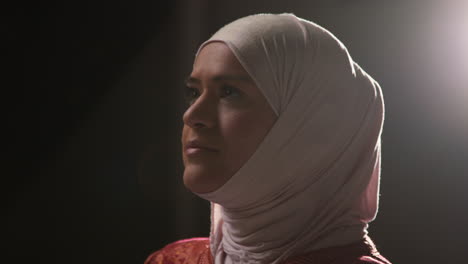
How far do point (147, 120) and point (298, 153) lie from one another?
101 cm

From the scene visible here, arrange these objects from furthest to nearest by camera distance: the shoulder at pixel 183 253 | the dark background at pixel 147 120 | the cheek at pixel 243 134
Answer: the dark background at pixel 147 120
the shoulder at pixel 183 253
the cheek at pixel 243 134

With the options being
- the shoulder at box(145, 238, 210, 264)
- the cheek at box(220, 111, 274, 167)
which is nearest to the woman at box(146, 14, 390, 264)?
the cheek at box(220, 111, 274, 167)

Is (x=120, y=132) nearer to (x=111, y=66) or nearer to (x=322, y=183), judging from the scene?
(x=111, y=66)

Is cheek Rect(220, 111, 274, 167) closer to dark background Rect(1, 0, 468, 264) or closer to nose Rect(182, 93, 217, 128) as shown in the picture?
nose Rect(182, 93, 217, 128)

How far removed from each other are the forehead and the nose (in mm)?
65

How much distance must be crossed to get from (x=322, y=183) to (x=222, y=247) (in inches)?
13.4

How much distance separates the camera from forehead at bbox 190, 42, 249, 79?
3.67 ft

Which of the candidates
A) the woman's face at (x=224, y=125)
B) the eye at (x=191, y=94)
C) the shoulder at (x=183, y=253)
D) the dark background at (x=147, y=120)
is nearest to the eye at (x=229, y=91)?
the woman's face at (x=224, y=125)

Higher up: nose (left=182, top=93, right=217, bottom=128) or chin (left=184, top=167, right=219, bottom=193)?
nose (left=182, top=93, right=217, bottom=128)

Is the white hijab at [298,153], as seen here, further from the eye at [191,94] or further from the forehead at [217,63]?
the eye at [191,94]

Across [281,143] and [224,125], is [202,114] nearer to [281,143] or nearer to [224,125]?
[224,125]

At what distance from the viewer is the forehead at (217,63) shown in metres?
1.12

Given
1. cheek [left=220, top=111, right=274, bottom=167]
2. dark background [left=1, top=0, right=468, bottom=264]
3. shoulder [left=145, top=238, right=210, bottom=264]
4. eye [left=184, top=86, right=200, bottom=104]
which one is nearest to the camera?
cheek [left=220, top=111, right=274, bottom=167]

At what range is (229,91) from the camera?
1.13 metres
